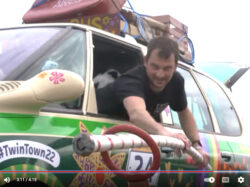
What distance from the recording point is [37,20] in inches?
171

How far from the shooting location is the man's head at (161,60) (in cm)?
321

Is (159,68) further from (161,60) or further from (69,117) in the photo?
(69,117)

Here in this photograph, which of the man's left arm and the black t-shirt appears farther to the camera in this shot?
the man's left arm

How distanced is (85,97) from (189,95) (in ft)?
5.35

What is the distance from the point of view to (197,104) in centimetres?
464

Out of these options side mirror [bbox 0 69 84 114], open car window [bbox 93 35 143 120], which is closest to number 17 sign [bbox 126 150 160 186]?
open car window [bbox 93 35 143 120]

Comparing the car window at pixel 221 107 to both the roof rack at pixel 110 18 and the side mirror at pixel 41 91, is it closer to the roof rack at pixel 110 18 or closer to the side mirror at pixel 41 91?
the roof rack at pixel 110 18

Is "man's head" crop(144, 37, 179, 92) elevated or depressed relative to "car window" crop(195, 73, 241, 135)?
depressed

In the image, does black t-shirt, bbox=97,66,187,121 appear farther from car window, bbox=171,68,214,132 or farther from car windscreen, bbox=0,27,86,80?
car window, bbox=171,68,214,132

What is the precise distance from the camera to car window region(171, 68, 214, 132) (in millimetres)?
4473

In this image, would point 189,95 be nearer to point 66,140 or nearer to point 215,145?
point 215,145

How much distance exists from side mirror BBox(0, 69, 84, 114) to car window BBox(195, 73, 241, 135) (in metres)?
2.45

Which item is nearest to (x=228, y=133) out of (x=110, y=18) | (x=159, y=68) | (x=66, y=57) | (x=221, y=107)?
(x=221, y=107)

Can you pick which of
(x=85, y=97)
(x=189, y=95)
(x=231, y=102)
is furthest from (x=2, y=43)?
(x=231, y=102)
